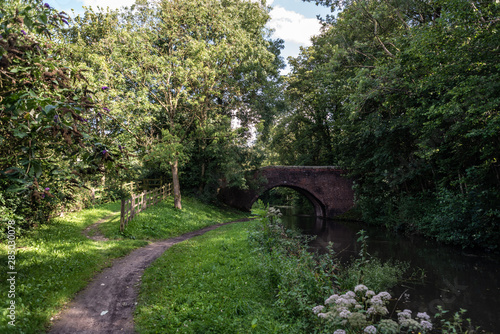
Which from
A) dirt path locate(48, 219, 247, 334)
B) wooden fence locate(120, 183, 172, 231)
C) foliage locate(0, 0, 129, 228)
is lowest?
dirt path locate(48, 219, 247, 334)

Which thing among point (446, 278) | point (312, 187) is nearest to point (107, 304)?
point (446, 278)

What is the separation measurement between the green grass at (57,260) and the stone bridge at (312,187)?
12.8 meters

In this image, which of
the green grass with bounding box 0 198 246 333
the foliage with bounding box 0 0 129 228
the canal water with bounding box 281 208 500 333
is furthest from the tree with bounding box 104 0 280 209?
the canal water with bounding box 281 208 500 333

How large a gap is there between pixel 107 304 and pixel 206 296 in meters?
1.71

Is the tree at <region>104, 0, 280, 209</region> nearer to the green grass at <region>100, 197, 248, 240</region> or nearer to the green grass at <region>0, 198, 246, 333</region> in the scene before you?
the green grass at <region>100, 197, 248, 240</region>

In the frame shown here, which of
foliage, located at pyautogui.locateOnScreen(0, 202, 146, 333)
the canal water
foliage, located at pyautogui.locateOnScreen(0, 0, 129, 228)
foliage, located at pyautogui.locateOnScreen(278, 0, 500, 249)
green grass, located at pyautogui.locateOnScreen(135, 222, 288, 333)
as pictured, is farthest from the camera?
foliage, located at pyautogui.locateOnScreen(278, 0, 500, 249)

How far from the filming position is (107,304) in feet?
16.2

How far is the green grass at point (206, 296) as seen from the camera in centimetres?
435

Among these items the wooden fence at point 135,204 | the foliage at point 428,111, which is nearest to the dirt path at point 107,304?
the wooden fence at point 135,204

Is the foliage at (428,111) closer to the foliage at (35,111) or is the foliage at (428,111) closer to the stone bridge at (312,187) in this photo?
the stone bridge at (312,187)

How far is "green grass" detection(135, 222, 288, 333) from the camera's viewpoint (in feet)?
14.3

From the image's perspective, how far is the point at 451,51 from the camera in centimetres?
924

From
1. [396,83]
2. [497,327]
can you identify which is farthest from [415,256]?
[396,83]

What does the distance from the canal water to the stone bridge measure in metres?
10.7
